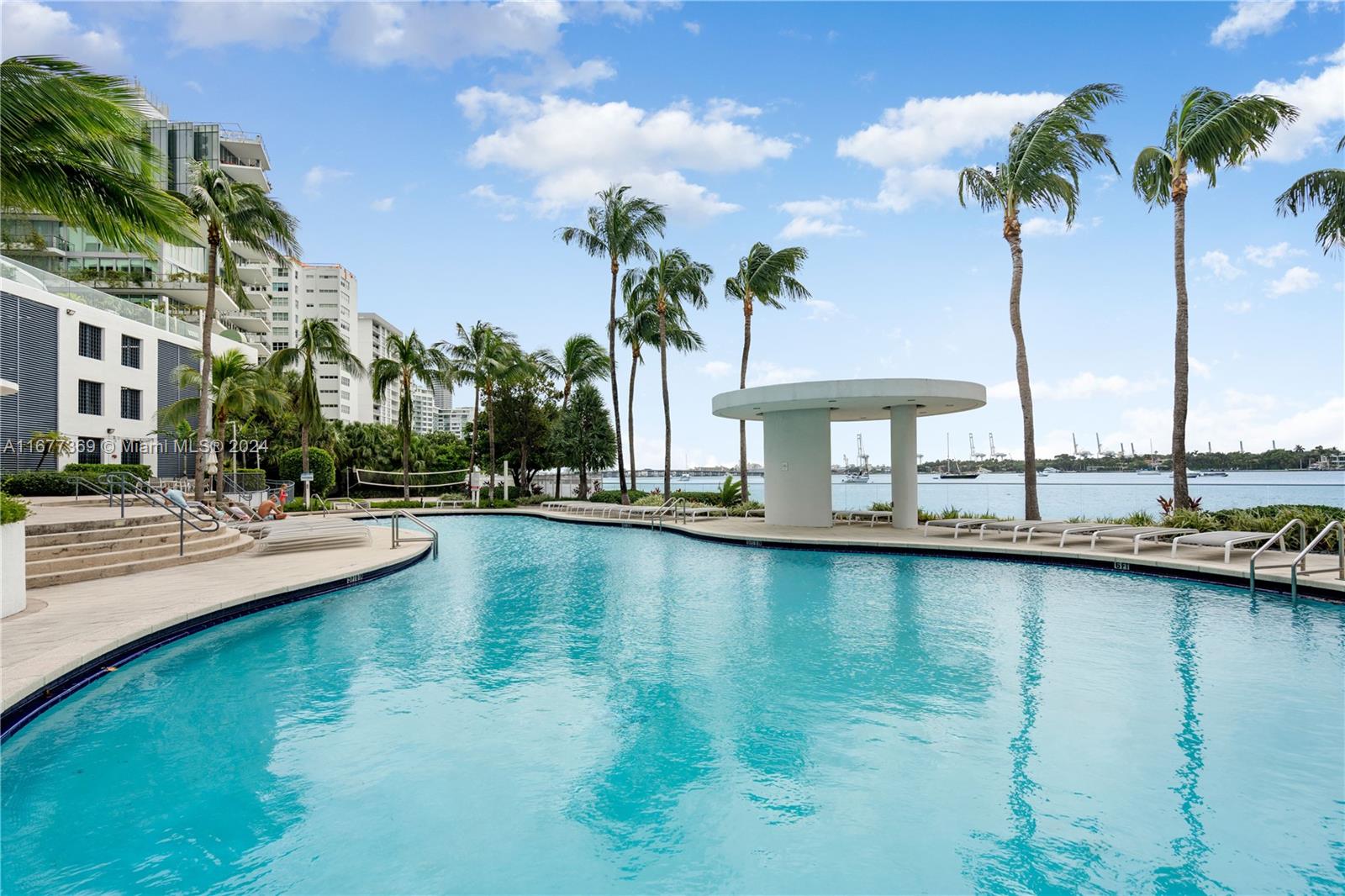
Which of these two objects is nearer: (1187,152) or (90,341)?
(1187,152)

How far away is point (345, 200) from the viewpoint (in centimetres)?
2641

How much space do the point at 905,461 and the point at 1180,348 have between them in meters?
6.99

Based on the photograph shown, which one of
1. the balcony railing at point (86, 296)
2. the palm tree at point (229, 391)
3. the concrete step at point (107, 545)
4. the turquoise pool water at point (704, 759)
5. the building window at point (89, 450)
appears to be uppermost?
the balcony railing at point (86, 296)

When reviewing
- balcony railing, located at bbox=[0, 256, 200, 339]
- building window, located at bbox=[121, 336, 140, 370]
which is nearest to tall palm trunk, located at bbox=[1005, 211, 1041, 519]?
balcony railing, located at bbox=[0, 256, 200, 339]

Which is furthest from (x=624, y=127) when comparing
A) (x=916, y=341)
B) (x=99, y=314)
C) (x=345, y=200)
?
(x=99, y=314)

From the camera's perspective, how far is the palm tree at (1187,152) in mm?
14250

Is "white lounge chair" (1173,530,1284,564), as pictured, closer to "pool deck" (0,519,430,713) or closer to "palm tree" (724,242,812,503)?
"palm tree" (724,242,812,503)

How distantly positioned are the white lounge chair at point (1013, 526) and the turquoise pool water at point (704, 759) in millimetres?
6178

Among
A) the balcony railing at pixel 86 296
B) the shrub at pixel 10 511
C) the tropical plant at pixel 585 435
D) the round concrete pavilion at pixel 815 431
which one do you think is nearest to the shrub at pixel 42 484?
the balcony railing at pixel 86 296

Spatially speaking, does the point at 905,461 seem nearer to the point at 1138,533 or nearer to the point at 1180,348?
the point at 1138,533

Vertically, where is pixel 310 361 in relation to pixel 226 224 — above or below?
below

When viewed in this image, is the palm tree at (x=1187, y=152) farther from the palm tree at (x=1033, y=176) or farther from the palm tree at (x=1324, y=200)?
the palm tree at (x=1324, y=200)

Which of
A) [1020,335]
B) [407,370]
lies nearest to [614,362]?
[407,370]

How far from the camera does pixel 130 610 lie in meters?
7.63
